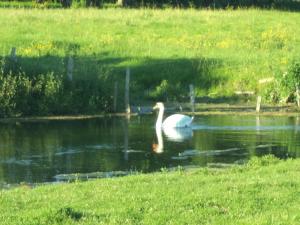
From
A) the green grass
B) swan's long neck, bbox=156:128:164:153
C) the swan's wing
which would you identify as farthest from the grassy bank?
the green grass

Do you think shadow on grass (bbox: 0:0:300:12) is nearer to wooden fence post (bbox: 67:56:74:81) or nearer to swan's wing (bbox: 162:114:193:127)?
wooden fence post (bbox: 67:56:74:81)

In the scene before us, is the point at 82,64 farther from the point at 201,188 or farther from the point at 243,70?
the point at 201,188

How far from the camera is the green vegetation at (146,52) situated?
124ft

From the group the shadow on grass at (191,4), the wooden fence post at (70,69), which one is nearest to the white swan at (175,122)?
the wooden fence post at (70,69)

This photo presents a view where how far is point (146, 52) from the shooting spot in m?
46.9

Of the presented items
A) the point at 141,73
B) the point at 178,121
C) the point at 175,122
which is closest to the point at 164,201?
the point at 178,121

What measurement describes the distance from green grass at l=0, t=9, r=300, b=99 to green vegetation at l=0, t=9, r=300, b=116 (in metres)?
0.05

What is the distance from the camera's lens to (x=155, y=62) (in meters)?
44.4

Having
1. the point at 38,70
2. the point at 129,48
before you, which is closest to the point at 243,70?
the point at 129,48

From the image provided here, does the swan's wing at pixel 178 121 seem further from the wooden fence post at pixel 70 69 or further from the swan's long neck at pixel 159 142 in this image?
the wooden fence post at pixel 70 69

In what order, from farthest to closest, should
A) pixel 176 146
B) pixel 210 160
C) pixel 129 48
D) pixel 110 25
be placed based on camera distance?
pixel 110 25, pixel 129 48, pixel 176 146, pixel 210 160

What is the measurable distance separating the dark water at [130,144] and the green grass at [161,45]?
218 inches

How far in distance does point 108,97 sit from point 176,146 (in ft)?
32.5

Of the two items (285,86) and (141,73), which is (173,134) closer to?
(285,86)
